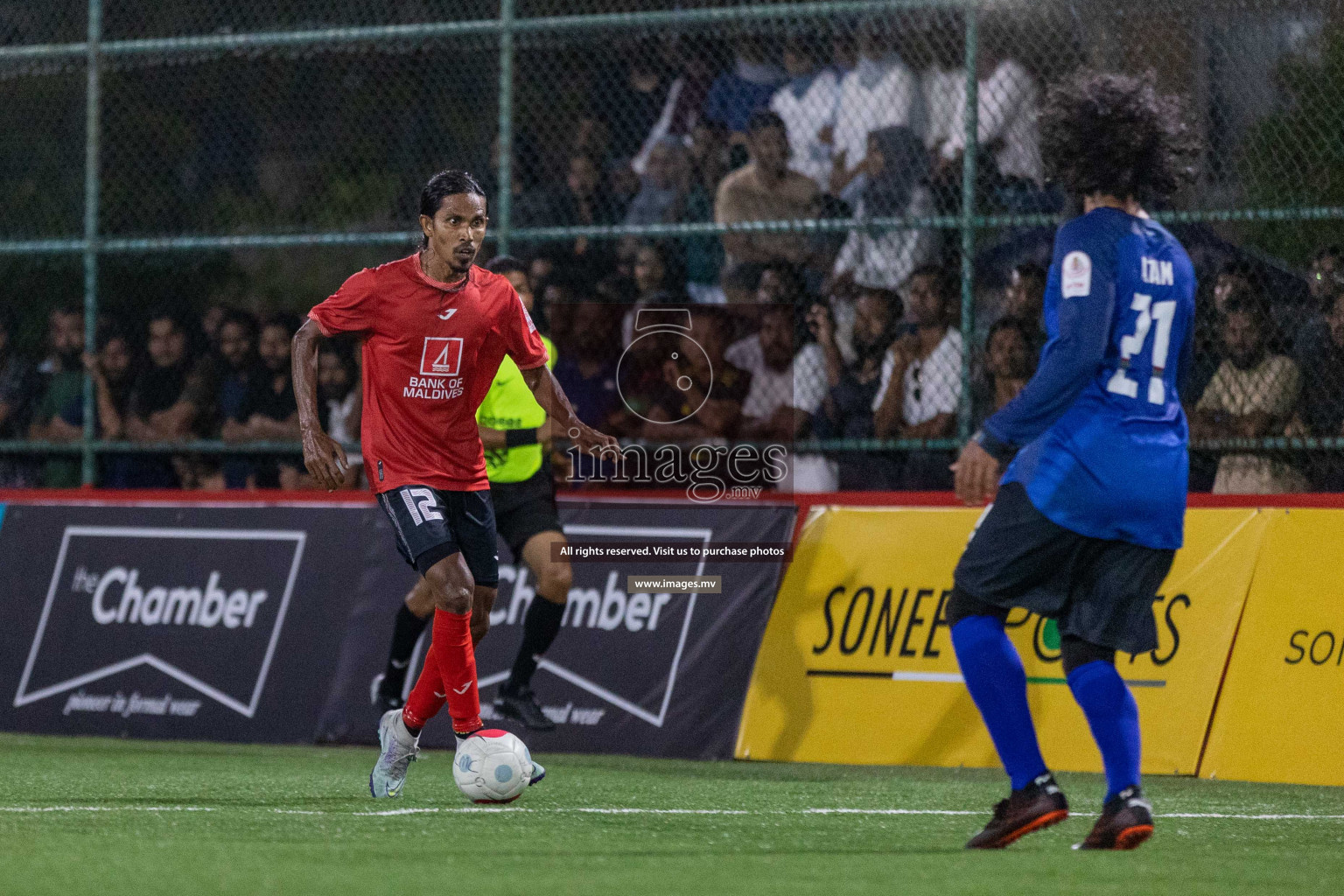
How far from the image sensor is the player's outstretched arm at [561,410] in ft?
24.4

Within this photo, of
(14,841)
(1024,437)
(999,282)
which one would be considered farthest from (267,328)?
(1024,437)

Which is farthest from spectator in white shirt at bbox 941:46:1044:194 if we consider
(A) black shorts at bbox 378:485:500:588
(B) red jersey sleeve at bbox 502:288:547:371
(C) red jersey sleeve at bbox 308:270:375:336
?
(C) red jersey sleeve at bbox 308:270:375:336

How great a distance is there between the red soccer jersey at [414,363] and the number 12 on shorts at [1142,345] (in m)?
2.58

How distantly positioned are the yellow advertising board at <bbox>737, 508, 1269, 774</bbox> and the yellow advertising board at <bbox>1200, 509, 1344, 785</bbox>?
0.08 m

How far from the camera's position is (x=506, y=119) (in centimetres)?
1125

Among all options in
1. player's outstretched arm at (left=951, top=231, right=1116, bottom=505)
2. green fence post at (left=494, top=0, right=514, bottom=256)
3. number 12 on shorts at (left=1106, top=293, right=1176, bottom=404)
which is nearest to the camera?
player's outstretched arm at (left=951, top=231, right=1116, bottom=505)

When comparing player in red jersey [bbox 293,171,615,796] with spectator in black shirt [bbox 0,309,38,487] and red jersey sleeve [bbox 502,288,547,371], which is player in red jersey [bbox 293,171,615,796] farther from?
spectator in black shirt [bbox 0,309,38,487]

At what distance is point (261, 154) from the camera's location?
13.6m

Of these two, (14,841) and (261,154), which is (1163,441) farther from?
(261,154)

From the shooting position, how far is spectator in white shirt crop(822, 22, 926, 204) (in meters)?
10.6

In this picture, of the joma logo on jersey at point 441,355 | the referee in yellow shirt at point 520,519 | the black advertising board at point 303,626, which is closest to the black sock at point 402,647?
the referee in yellow shirt at point 520,519

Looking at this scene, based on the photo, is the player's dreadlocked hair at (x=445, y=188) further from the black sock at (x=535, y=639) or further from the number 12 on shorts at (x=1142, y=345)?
the black sock at (x=535, y=639)

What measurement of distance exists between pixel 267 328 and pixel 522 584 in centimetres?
270

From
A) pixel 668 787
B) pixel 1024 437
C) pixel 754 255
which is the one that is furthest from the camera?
pixel 754 255
